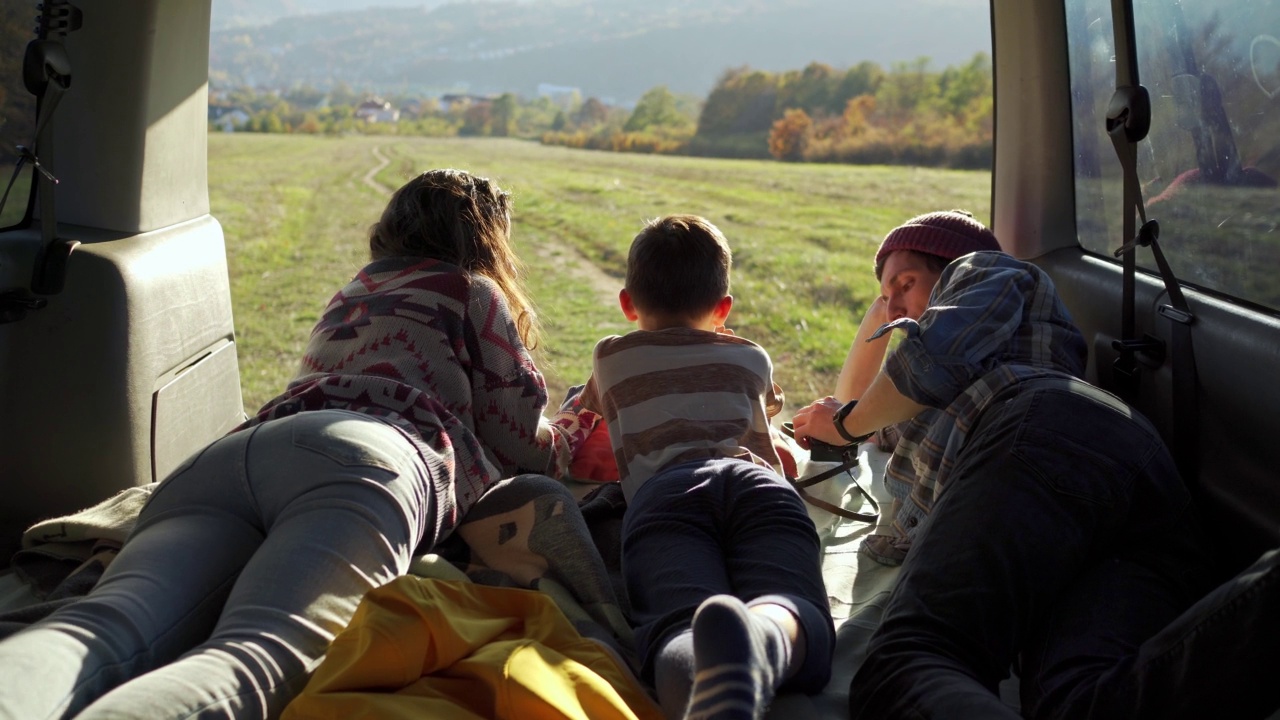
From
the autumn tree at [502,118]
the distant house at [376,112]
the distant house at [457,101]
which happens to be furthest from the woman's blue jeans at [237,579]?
the distant house at [376,112]

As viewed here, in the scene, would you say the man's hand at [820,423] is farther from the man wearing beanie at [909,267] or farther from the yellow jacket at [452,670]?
the yellow jacket at [452,670]

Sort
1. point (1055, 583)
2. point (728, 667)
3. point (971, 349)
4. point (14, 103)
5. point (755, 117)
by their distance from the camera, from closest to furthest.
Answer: point (728, 667) < point (1055, 583) < point (971, 349) < point (14, 103) < point (755, 117)

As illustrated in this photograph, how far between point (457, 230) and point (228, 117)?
27.0ft

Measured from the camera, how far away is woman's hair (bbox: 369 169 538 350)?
2.27 m

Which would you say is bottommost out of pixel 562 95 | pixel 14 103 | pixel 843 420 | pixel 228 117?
pixel 843 420

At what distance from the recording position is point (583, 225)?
7.29 m

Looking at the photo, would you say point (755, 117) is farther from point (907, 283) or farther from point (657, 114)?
point (907, 283)

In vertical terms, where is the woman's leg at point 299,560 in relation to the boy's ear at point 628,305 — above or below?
below

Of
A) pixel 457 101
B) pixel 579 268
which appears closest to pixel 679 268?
pixel 579 268

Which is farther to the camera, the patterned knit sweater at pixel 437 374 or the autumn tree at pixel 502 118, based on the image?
the autumn tree at pixel 502 118

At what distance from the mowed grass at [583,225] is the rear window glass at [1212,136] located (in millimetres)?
2831

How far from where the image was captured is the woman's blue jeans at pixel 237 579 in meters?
1.30

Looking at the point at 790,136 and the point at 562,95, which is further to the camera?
the point at 562,95

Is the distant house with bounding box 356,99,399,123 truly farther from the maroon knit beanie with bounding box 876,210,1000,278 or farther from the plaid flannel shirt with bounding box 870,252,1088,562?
the plaid flannel shirt with bounding box 870,252,1088,562
